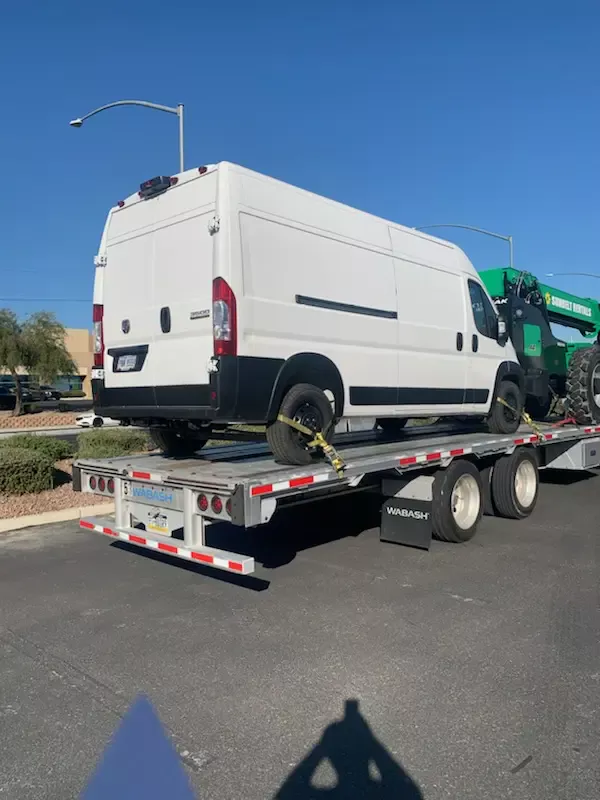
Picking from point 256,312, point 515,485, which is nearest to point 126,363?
point 256,312

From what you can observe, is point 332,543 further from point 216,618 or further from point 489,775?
point 489,775

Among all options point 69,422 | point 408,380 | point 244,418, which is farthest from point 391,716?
point 69,422

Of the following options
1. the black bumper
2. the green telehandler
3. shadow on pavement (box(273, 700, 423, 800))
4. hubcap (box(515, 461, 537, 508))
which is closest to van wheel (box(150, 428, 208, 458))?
the black bumper

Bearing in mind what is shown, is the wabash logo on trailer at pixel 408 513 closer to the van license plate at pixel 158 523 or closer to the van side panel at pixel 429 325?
the van side panel at pixel 429 325

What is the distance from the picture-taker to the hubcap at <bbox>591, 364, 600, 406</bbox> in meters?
11.2

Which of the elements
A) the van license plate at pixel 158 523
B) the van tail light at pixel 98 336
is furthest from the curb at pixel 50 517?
the van license plate at pixel 158 523

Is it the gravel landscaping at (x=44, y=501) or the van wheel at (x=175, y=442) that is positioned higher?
the van wheel at (x=175, y=442)

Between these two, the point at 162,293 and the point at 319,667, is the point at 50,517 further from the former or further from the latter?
the point at 319,667

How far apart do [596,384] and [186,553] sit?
27.2 ft

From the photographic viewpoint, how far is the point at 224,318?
5648 millimetres

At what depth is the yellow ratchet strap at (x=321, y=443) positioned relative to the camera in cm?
605

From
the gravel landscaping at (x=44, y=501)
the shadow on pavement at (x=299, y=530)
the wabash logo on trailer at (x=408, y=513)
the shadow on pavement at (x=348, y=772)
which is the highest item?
the wabash logo on trailer at (x=408, y=513)

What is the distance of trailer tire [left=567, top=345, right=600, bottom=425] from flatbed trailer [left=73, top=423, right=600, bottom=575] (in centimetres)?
105

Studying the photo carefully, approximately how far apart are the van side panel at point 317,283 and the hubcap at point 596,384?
532 centimetres
